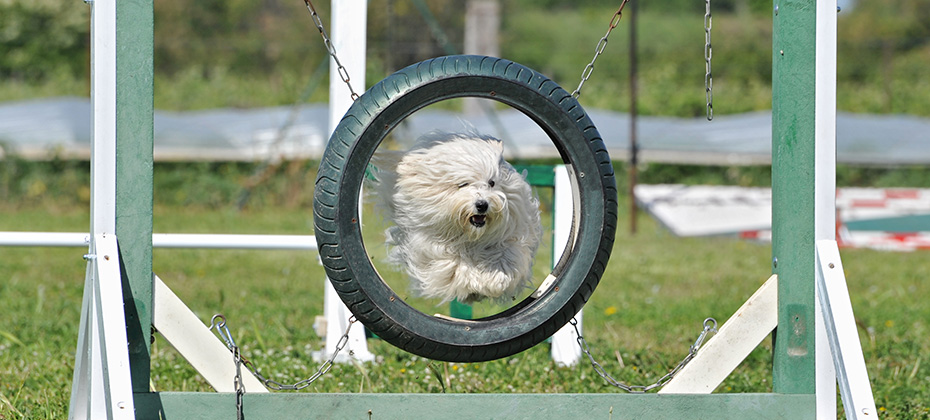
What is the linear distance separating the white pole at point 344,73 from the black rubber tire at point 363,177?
4.96 ft

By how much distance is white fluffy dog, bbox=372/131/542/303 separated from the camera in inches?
111

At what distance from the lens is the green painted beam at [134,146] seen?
9.20 feet

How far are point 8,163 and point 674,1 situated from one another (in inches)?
879

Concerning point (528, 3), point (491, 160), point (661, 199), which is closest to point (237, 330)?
point (491, 160)

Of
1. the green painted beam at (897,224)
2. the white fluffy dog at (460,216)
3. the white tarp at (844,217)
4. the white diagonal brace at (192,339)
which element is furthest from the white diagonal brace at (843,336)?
the green painted beam at (897,224)

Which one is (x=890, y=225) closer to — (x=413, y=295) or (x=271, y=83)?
(x=413, y=295)

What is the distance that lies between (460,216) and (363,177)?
1.01ft

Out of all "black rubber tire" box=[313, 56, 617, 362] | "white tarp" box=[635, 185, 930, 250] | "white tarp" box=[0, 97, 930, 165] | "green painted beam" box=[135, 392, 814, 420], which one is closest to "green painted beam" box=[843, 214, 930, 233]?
"white tarp" box=[635, 185, 930, 250]

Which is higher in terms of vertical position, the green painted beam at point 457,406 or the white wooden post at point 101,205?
the white wooden post at point 101,205

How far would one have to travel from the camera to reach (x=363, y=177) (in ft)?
8.95

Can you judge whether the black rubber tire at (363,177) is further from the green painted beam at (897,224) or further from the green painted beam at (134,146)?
the green painted beam at (897,224)

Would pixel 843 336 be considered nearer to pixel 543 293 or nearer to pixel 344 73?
pixel 543 293

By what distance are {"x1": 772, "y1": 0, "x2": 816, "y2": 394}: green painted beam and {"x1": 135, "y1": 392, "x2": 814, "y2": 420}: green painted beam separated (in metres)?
0.16

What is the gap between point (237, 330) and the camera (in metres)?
5.17
